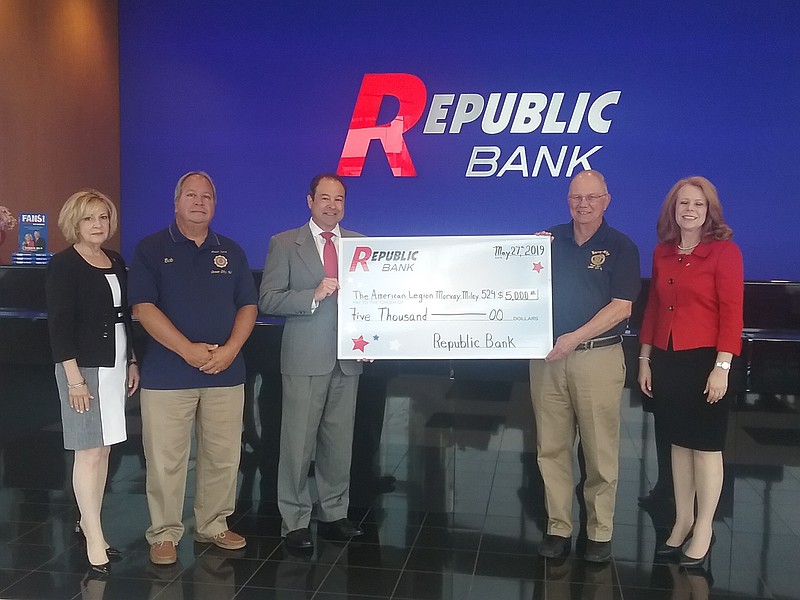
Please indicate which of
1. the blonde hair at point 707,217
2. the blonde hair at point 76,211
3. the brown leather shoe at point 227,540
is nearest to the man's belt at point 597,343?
the blonde hair at point 707,217

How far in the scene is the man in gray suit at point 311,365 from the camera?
335 centimetres

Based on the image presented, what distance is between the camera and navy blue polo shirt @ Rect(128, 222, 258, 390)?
315 cm

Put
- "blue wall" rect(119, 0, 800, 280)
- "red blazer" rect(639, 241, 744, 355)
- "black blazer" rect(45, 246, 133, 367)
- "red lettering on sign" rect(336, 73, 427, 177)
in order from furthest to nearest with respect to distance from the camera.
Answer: "red lettering on sign" rect(336, 73, 427, 177) → "blue wall" rect(119, 0, 800, 280) → "red blazer" rect(639, 241, 744, 355) → "black blazer" rect(45, 246, 133, 367)

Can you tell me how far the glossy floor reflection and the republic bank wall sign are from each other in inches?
79.7

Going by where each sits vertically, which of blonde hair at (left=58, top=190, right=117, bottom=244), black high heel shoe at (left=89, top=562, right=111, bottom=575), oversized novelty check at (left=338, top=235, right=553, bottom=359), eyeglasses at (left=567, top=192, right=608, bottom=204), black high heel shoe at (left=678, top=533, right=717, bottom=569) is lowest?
black high heel shoe at (left=89, top=562, right=111, bottom=575)

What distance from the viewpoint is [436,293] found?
3.43 metres

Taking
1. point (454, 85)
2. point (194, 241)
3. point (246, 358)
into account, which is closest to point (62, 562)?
point (246, 358)

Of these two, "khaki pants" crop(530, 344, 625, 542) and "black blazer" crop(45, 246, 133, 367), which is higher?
"black blazer" crop(45, 246, 133, 367)

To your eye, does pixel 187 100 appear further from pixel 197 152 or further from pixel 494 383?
pixel 494 383

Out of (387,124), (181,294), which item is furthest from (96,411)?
(387,124)

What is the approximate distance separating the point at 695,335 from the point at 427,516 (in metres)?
1.61

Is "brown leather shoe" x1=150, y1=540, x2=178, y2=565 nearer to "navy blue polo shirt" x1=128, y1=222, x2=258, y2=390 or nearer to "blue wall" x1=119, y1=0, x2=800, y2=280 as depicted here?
"navy blue polo shirt" x1=128, y1=222, x2=258, y2=390

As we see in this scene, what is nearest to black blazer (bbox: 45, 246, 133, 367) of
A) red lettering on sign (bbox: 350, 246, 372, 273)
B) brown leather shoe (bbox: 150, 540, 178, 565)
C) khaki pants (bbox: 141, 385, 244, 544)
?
khaki pants (bbox: 141, 385, 244, 544)

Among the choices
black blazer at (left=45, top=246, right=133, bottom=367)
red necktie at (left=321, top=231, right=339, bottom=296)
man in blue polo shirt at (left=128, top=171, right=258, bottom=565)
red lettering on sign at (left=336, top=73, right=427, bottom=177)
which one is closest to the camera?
black blazer at (left=45, top=246, right=133, bottom=367)
